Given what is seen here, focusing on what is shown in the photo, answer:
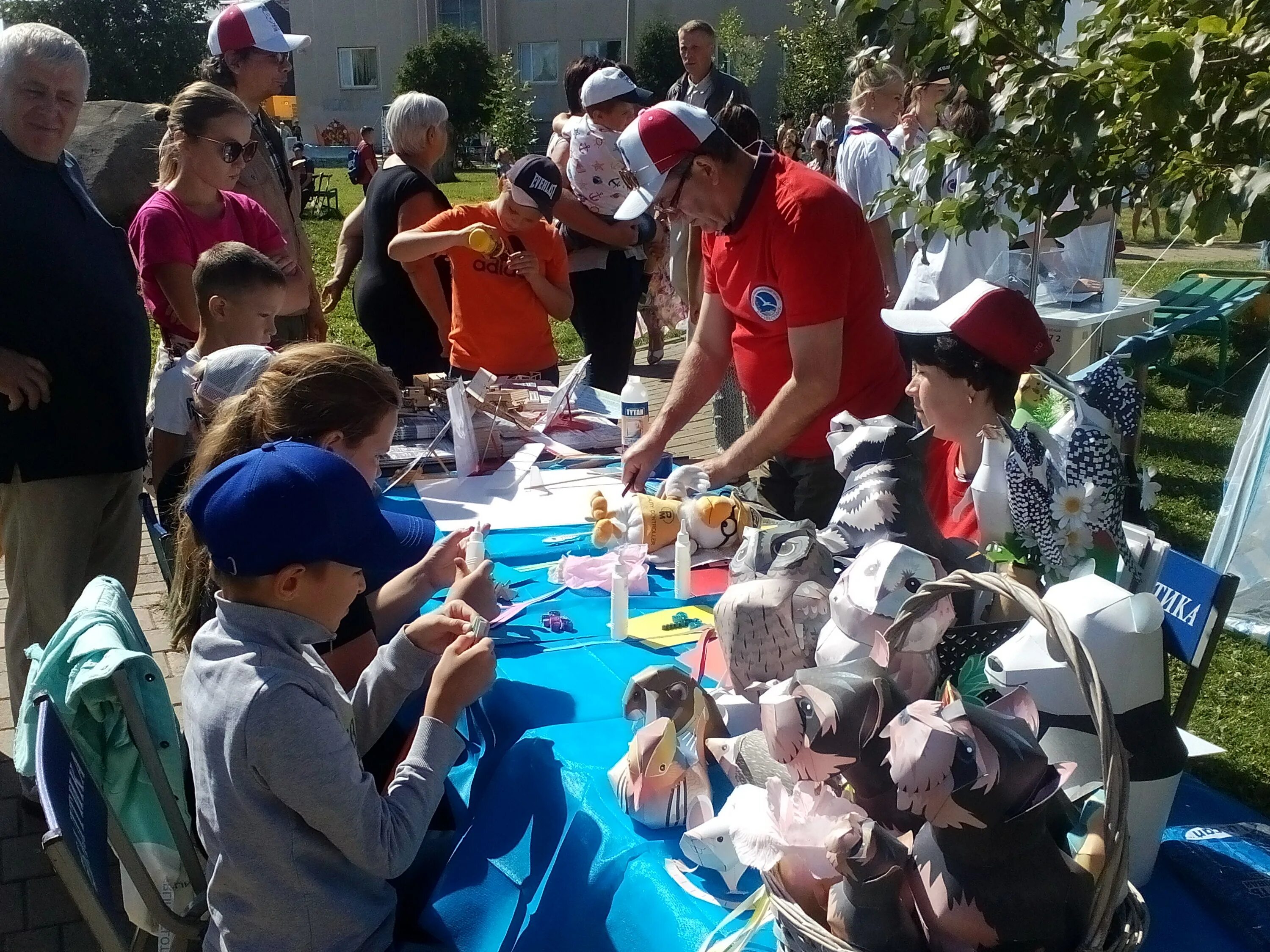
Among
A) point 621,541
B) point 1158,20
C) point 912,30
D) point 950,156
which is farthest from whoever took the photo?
point 621,541

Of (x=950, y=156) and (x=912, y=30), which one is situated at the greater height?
(x=912, y=30)

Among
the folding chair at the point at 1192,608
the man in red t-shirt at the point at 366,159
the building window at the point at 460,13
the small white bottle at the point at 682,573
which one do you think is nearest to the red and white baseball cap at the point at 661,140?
the small white bottle at the point at 682,573

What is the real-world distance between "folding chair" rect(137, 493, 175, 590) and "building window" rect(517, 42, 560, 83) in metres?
40.3

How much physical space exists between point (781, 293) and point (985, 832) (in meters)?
1.72

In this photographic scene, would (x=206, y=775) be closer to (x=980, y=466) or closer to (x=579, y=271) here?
(x=980, y=466)

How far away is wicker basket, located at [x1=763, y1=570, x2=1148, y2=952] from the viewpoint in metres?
0.90

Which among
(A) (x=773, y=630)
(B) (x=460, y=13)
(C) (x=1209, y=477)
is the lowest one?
(C) (x=1209, y=477)

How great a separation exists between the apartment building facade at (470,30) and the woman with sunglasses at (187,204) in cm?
3601

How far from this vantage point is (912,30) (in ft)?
4.95

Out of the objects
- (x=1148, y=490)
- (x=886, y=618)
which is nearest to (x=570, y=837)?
(x=886, y=618)

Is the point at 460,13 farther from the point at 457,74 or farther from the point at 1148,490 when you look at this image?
the point at 1148,490

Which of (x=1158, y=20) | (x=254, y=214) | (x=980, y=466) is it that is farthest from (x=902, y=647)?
(x=254, y=214)

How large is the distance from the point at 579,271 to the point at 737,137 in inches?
36.7

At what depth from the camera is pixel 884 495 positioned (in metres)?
1.69
